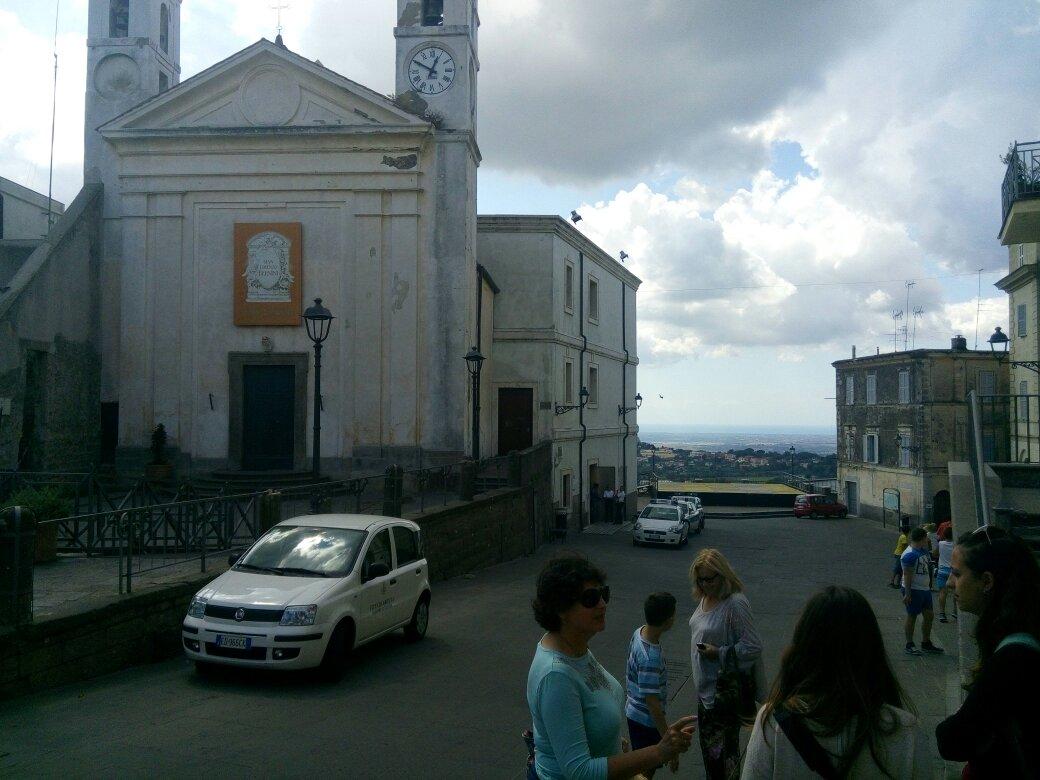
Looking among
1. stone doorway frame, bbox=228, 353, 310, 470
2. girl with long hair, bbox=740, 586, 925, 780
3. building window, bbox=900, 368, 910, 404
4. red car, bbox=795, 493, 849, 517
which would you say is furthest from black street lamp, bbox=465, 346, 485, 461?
red car, bbox=795, 493, 849, 517

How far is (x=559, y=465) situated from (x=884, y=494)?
1045 inches

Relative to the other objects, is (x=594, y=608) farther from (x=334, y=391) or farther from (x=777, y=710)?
(x=334, y=391)

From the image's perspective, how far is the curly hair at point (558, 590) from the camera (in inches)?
131

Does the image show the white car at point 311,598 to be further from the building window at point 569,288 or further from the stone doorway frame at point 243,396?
the building window at point 569,288

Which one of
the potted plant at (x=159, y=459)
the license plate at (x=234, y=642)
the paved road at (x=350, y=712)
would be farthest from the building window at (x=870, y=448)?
the license plate at (x=234, y=642)

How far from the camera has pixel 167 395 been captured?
74.9ft

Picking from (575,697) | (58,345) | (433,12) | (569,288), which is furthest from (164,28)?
(575,697)

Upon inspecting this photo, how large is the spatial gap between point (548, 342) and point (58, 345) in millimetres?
15590

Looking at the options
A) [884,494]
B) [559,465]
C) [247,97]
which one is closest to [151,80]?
[247,97]

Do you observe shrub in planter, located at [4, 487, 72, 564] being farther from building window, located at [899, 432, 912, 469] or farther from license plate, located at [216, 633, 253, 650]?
building window, located at [899, 432, 912, 469]

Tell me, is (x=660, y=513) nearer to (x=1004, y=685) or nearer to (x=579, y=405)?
(x=579, y=405)

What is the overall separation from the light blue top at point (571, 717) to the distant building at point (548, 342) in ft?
86.7

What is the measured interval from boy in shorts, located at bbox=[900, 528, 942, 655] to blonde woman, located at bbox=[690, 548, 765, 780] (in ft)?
19.3

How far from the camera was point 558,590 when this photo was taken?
335 cm
